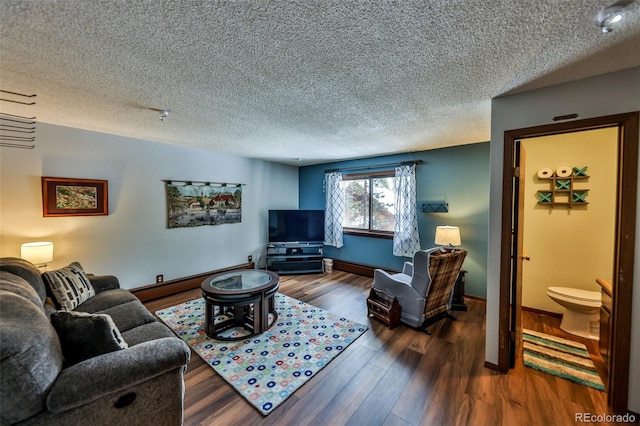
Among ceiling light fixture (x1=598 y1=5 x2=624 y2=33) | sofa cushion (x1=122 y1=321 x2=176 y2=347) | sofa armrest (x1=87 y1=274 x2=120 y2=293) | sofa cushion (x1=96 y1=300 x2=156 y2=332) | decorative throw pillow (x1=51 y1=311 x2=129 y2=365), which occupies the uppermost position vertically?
ceiling light fixture (x1=598 y1=5 x2=624 y2=33)

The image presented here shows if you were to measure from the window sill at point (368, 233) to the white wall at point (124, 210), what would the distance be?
199cm

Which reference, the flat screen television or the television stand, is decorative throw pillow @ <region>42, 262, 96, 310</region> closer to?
the television stand

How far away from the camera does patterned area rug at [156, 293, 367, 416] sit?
190cm

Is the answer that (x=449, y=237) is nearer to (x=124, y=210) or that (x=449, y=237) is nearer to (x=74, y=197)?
(x=124, y=210)

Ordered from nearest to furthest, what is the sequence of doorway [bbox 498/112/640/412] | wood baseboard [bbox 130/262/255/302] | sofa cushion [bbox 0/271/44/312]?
1. sofa cushion [bbox 0/271/44/312]
2. doorway [bbox 498/112/640/412]
3. wood baseboard [bbox 130/262/255/302]

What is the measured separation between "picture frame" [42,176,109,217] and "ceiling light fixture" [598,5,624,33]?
465 cm

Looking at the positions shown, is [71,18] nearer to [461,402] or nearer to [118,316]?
[118,316]

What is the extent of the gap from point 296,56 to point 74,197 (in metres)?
3.32

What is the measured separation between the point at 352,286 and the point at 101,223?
12.4 ft

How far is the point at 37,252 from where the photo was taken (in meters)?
2.49

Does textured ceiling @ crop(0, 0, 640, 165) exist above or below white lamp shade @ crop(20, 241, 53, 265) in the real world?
above

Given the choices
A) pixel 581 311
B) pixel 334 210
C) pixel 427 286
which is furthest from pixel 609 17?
pixel 334 210

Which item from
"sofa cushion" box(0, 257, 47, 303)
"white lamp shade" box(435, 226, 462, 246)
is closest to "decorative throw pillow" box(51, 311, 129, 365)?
"sofa cushion" box(0, 257, 47, 303)

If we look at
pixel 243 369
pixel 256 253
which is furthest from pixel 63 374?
pixel 256 253
